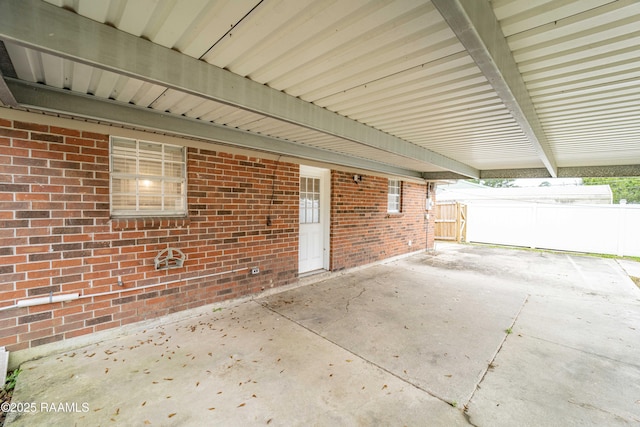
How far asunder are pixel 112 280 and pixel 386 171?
20.0ft

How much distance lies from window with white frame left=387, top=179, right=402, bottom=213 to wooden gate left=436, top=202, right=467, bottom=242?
5530mm

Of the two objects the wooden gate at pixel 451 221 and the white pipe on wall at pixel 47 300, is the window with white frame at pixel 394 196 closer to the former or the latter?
the wooden gate at pixel 451 221

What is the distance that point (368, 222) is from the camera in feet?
24.2

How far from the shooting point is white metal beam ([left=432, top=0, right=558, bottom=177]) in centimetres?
134

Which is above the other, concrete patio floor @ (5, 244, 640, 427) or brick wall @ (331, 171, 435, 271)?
brick wall @ (331, 171, 435, 271)

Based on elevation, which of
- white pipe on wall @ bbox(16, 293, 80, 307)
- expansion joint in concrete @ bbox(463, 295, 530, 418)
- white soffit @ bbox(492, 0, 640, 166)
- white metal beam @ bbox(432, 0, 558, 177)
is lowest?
expansion joint in concrete @ bbox(463, 295, 530, 418)

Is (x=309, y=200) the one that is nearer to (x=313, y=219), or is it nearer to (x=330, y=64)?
(x=313, y=219)

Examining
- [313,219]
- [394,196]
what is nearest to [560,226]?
[394,196]

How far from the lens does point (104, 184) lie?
3.31 m

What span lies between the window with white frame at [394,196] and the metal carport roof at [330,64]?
14.7 feet

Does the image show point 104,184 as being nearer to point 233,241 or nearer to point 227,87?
point 233,241

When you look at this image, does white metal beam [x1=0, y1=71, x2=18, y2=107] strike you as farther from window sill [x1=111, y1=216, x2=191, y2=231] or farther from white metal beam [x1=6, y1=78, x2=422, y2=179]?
window sill [x1=111, y1=216, x2=191, y2=231]

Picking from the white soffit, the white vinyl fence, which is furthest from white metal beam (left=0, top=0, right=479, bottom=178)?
the white vinyl fence

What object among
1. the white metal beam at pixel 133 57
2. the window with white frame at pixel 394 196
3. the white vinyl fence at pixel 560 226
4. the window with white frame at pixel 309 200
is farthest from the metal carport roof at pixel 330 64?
the white vinyl fence at pixel 560 226
